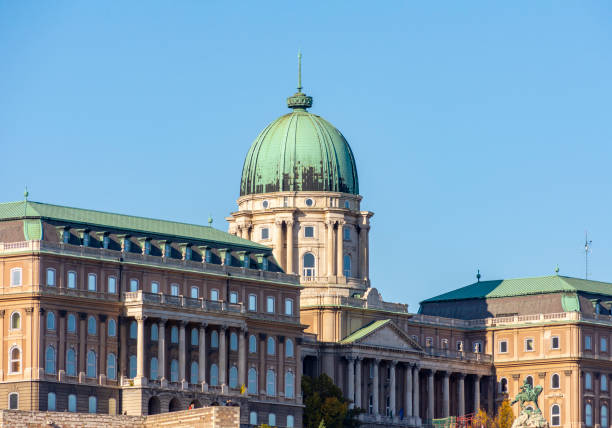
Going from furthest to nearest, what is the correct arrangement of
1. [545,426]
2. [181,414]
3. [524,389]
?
1. [181,414]
2. [524,389]
3. [545,426]

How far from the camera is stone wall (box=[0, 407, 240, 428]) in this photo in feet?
608

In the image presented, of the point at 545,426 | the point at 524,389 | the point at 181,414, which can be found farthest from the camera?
the point at 181,414

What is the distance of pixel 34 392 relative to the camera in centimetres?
19625

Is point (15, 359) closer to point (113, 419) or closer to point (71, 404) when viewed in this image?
point (71, 404)

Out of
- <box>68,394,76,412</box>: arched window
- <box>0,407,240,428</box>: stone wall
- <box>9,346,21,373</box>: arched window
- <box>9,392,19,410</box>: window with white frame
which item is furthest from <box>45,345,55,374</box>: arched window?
<box>0,407,240,428</box>: stone wall

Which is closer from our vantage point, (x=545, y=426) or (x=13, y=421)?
(x=545, y=426)

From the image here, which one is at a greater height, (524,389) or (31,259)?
(31,259)

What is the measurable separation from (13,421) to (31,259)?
19723mm

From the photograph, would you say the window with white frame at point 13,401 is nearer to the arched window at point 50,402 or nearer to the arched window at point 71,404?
the arched window at point 50,402

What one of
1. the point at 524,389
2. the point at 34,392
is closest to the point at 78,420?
the point at 34,392

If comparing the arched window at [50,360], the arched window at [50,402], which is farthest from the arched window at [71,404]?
the arched window at [50,360]

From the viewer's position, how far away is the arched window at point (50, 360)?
652 feet

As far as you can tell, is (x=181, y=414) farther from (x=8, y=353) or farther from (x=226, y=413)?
(x=8, y=353)

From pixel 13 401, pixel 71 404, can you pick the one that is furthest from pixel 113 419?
pixel 13 401
